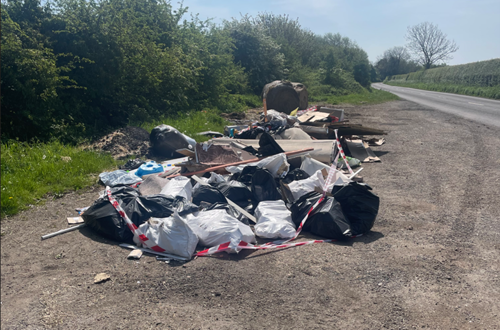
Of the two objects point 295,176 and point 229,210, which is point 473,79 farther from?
point 229,210

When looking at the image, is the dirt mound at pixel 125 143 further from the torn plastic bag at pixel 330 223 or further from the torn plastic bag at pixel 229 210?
the torn plastic bag at pixel 330 223

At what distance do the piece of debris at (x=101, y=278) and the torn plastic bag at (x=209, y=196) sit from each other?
5.63 feet

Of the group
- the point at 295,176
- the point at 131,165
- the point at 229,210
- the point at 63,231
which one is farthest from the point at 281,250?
the point at 131,165

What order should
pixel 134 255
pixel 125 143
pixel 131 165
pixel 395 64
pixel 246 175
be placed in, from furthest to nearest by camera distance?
pixel 395 64
pixel 125 143
pixel 131 165
pixel 246 175
pixel 134 255

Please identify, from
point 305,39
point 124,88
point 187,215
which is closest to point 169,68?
point 124,88

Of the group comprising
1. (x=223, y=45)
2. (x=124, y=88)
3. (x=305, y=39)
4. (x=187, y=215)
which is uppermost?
(x=305, y=39)

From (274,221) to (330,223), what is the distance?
646 mm

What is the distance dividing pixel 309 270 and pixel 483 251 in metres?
1.86

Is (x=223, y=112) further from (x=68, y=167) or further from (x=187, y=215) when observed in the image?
(x=187, y=215)

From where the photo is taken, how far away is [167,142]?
25.2ft

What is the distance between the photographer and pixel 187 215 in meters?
4.14

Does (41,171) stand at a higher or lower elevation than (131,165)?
higher

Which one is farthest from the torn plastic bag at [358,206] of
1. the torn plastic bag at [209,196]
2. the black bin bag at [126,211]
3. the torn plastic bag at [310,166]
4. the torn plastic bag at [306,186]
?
the black bin bag at [126,211]

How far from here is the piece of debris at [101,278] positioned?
10.2ft
